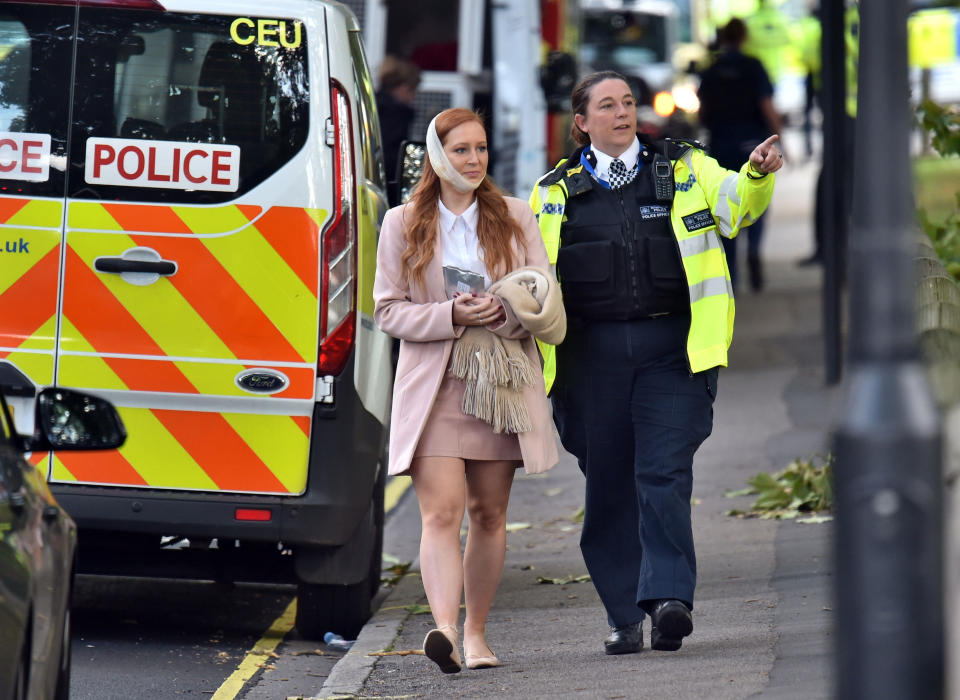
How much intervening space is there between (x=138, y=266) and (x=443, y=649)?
1708mm

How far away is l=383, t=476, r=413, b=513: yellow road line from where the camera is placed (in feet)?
34.6

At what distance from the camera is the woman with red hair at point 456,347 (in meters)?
6.07

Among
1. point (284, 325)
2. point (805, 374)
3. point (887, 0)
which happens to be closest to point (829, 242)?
point (805, 374)

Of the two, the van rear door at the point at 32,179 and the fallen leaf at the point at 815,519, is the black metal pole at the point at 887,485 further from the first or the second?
the fallen leaf at the point at 815,519

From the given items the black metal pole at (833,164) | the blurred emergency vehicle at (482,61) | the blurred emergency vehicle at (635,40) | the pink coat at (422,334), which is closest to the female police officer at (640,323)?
the pink coat at (422,334)

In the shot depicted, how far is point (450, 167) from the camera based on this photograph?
6152 millimetres

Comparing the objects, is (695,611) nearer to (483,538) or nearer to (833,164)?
(483,538)

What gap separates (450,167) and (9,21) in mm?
1673

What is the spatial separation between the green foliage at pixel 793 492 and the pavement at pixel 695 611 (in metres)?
0.14

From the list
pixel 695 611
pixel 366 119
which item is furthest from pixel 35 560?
pixel 695 611

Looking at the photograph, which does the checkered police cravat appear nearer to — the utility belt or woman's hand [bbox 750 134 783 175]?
the utility belt

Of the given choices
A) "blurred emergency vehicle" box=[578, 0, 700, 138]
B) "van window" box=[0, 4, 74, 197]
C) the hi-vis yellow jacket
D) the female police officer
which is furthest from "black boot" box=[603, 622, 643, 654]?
"blurred emergency vehicle" box=[578, 0, 700, 138]

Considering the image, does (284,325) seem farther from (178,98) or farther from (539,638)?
(539,638)

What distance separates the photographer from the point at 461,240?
623 centimetres
